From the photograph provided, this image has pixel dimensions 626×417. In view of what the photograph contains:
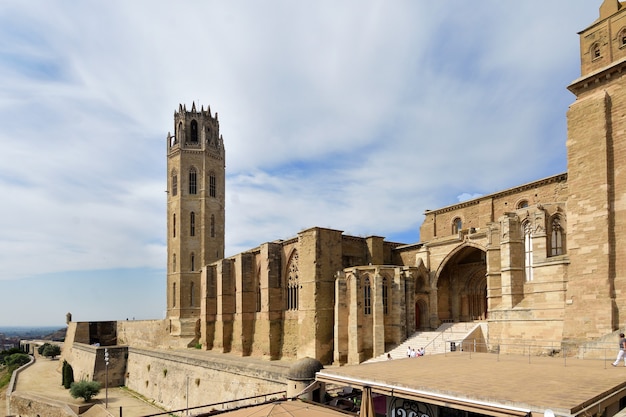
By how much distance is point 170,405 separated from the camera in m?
30.4

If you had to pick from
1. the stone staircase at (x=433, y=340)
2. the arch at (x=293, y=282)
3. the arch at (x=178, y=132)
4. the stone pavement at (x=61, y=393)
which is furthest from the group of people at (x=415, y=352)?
the arch at (x=178, y=132)

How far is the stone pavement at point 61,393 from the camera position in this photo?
3066 centimetres

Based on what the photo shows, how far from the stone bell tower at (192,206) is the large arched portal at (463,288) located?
26.1m

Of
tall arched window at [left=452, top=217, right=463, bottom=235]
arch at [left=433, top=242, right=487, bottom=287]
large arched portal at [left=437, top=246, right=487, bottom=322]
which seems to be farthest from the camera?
tall arched window at [left=452, top=217, right=463, bottom=235]

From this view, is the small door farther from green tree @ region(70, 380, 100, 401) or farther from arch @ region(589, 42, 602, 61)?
green tree @ region(70, 380, 100, 401)

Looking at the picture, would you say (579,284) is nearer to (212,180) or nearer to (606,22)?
(606,22)

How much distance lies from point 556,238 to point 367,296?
10.5 meters

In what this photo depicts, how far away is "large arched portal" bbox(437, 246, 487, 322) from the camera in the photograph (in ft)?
93.1

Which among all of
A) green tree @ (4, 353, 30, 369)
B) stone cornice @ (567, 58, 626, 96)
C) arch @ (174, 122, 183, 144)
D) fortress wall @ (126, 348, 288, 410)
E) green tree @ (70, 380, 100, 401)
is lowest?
green tree @ (4, 353, 30, 369)

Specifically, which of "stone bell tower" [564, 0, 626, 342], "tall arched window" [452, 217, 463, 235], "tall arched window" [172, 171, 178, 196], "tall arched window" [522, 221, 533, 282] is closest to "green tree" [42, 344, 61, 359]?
"tall arched window" [172, 171, 178, 196]

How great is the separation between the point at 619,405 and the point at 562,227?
12.0m

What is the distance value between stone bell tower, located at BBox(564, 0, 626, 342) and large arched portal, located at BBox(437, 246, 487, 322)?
1072cm

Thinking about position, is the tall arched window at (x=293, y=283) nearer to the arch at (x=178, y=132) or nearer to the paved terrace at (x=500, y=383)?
the paved terrace at (x=500, y=383)

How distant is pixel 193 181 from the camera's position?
48.1m
